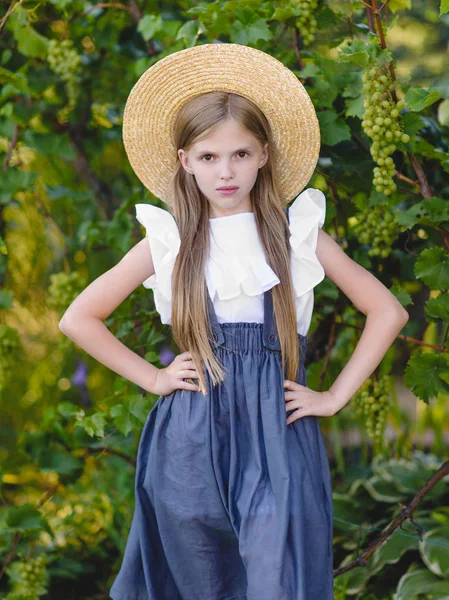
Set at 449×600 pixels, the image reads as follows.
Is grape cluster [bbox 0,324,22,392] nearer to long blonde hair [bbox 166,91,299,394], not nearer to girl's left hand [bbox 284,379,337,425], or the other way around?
long blonde hair [bbox 166,91,299,394]

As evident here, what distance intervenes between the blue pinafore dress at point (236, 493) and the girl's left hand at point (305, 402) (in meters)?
0.03

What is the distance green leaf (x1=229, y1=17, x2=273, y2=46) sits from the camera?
2.29 m

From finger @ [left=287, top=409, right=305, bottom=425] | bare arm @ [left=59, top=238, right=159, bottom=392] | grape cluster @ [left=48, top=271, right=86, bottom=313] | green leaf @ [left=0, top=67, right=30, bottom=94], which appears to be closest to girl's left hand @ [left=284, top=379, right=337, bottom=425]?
finger @ [left=287, top=409, right=305, bottom=425]

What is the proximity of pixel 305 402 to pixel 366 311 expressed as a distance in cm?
29

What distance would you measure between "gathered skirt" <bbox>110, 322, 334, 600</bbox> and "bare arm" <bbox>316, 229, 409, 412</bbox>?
0.14m

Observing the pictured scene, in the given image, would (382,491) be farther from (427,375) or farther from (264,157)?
(264,157)

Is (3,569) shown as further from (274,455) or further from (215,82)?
(215,82)

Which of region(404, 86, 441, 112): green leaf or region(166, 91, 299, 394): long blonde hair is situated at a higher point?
region(404, 86, 441, 112): green leaf

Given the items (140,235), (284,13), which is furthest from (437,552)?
(284,13)

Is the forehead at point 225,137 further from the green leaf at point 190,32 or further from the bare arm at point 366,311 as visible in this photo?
the green leaf at point 190,32

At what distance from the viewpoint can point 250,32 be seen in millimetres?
2307

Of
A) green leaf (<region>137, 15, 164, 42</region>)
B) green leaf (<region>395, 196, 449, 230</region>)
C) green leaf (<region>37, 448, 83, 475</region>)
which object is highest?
green leaf (<region>137, 15, 164, 42</region>)

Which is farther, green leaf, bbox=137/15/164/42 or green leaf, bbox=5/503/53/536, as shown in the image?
green leaf, bbox=5/503/53/536

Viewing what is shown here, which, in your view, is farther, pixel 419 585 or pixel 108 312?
pixel 419 585
